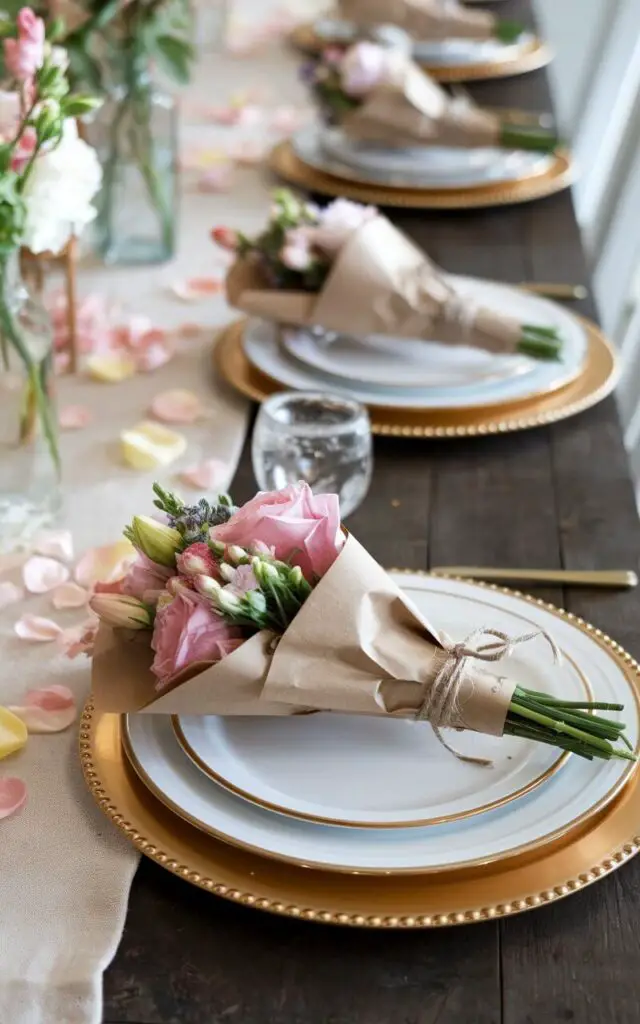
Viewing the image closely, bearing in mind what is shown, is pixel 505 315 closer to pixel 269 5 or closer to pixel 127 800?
pixel 127 800

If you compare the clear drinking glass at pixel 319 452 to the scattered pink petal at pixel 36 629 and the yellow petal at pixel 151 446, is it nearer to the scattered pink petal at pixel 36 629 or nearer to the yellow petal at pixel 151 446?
the yellow petal at pixel 151 446

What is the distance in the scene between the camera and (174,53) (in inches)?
63.7

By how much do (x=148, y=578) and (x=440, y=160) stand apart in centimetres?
124

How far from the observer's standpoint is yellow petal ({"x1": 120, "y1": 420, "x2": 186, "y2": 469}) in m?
1.26

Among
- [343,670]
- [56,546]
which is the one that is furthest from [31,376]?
[343,670]

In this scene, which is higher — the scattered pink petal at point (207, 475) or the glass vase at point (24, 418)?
the glass vase at point (24, 418)

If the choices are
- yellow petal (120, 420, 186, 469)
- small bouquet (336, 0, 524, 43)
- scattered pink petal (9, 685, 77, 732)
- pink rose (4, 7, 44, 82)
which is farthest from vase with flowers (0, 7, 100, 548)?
small bouquet (336, 0, 524, 43)

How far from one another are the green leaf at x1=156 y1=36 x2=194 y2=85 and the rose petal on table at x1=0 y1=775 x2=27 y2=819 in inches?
42.0

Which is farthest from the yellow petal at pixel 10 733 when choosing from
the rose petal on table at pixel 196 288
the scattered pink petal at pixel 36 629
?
the rose petal on table at pixel 196 288

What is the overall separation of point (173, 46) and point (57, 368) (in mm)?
459

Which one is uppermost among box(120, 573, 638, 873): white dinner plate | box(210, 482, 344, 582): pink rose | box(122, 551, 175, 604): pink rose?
box(210, 482, 344, 582): pink rose

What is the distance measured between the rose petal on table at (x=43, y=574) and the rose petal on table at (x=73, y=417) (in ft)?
0.87

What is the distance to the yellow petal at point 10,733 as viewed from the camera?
871 mm

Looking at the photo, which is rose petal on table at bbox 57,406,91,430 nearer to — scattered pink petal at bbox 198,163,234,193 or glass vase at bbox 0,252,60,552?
glass vase at bbox 0,252,60,552
